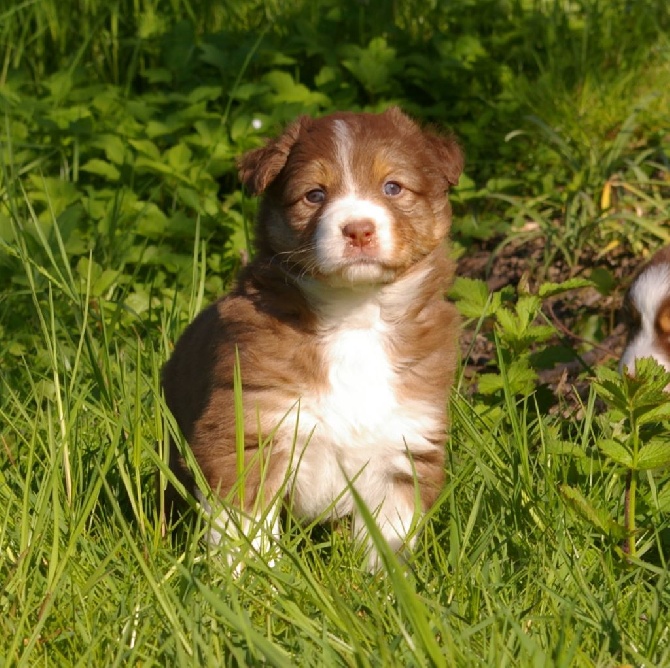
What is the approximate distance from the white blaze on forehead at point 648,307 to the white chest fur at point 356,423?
51.4 inches

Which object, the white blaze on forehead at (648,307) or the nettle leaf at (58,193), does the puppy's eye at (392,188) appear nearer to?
the white blaze on forehead at (648,307)

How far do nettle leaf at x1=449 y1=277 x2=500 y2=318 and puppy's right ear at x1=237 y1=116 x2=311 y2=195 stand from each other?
2.61ft

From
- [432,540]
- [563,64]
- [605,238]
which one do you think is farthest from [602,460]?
[563,64]

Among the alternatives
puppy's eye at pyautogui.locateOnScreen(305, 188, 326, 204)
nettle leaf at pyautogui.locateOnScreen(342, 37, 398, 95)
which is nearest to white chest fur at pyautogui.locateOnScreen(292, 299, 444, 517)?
puppy's eye at pyautogui.locateOnScreen(305, 188, 326, 204)

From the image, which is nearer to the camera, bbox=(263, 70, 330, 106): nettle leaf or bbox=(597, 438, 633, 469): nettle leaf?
bbox=(597, 438, 633, 469): nettle leaf

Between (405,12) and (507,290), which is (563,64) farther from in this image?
(507,290)

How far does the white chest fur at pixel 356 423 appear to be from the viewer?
3.89 metres

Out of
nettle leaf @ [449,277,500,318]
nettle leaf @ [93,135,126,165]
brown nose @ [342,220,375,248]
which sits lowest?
nettle leaf @ [449,277,500,318]

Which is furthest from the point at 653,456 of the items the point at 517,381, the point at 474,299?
the point at 474,299

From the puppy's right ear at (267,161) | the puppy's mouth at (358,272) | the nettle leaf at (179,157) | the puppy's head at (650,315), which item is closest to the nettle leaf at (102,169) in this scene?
the nettle leaf at (179,157)

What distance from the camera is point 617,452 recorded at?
12.4 ft

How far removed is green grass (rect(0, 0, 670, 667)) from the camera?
3.22m

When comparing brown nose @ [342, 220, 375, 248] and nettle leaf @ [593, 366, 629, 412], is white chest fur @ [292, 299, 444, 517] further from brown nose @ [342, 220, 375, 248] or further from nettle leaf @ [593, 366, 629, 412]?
nettle leaf @ [593, 366, 629, 412]

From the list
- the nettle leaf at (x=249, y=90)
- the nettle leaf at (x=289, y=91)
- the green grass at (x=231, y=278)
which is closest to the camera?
the green grass at (x=231, y=278)
